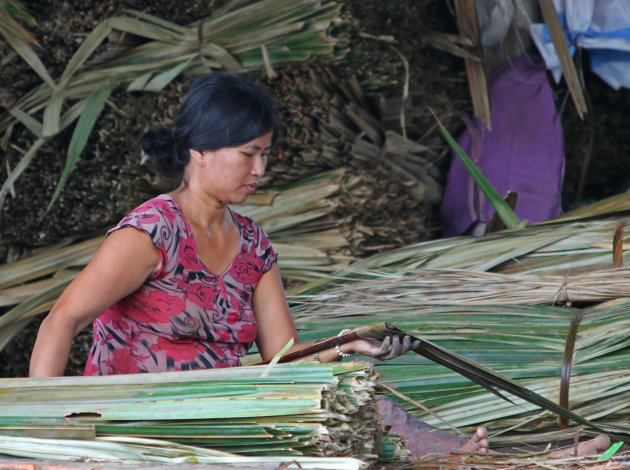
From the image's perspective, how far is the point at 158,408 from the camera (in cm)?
123

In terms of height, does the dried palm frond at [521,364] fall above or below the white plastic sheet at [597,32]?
below

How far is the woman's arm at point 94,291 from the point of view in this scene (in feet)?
5.32

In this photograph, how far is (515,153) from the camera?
3.29 meters

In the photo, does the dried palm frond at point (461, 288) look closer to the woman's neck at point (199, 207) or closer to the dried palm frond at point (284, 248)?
the dried palm frond at point (284, 248)

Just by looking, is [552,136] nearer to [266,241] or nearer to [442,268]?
[442,268]

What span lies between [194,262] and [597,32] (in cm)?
196

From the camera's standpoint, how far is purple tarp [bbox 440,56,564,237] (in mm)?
3244

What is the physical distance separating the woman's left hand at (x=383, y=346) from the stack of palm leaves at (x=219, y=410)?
154 millimetres

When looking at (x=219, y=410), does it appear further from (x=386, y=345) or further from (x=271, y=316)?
(x=271, y=316)

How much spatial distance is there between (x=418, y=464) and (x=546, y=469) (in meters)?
0.21

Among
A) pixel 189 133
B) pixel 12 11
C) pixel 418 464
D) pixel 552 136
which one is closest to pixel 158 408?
pixel 418 464

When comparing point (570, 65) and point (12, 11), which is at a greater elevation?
point (12, 11)

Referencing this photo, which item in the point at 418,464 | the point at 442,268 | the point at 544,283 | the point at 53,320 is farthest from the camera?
the point at 442,268

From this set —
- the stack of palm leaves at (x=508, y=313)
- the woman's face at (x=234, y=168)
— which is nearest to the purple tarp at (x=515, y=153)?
the stack of palm leaves at (x=508, y=313)
